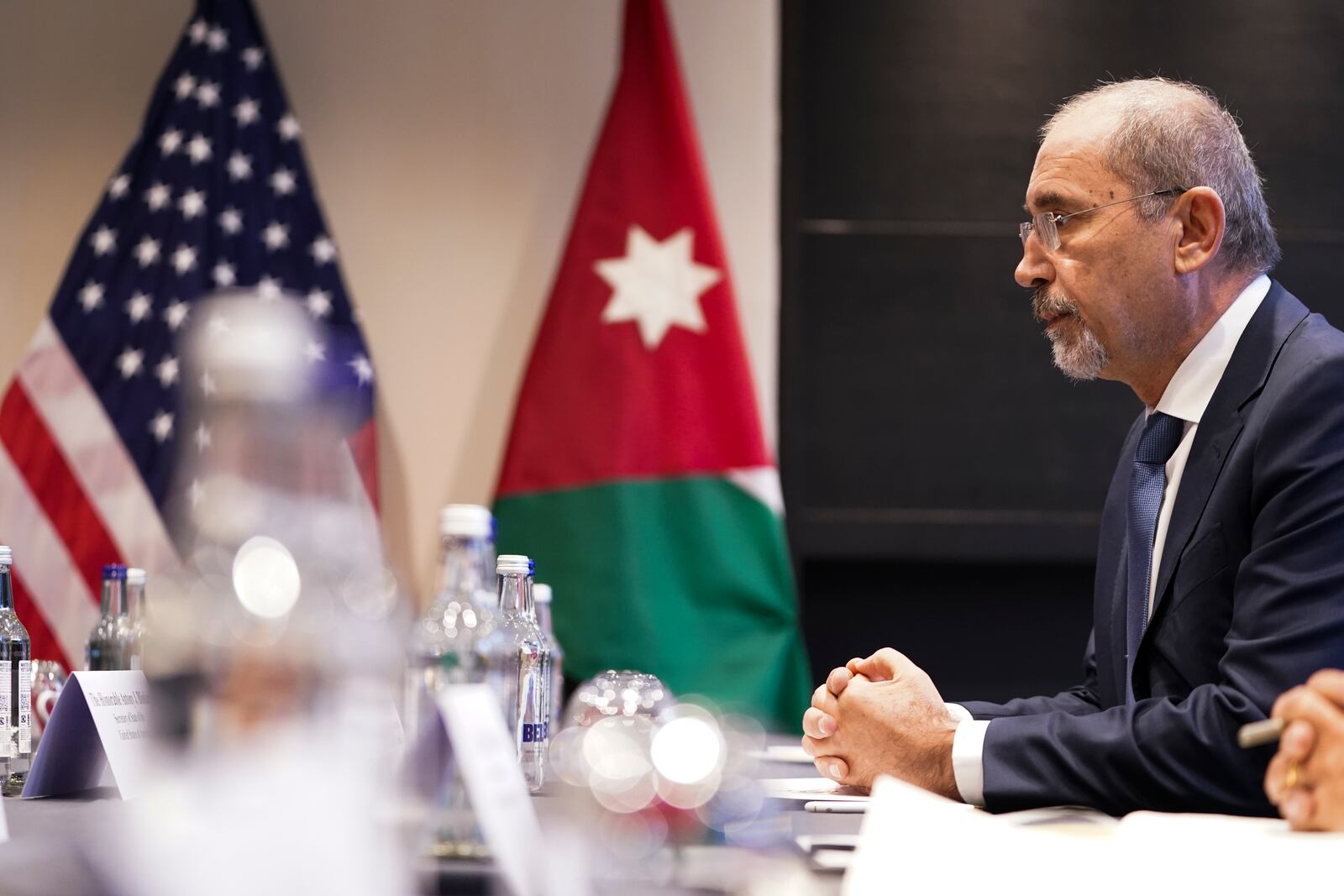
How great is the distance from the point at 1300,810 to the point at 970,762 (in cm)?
39

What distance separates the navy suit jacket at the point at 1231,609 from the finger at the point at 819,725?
0.87 feet

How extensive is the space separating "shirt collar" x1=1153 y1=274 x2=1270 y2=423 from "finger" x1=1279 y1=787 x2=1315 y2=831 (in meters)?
0.75

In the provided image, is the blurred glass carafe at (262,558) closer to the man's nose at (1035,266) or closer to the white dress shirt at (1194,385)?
the white dress shirt at (1194,385)

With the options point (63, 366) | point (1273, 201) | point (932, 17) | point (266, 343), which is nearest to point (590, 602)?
point (63, 366)

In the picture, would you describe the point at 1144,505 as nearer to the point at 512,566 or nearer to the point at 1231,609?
the point at 1231,609

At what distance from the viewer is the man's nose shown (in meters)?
1.99

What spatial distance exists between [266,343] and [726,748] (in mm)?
644

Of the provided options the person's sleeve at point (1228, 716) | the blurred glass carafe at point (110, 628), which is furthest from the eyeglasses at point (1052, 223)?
the blurred glass carafe at point (110, 628)

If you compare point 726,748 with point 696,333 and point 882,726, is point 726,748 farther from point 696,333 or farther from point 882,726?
point 696,333

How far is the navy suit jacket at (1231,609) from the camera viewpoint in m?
1.35

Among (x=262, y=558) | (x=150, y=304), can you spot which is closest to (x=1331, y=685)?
(x=262, y=558)

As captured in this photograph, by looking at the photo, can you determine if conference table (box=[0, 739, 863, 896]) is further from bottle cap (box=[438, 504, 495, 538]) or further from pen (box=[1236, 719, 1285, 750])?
pen (box=[1236, 719, 1285, 750])

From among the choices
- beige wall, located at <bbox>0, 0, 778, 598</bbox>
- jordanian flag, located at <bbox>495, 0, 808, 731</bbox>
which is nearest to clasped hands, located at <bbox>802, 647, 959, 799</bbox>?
jordanian flag, located at <bbox>495, 0, 808, 731</bbox>

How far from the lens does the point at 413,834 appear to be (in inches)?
34.1
